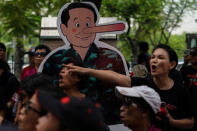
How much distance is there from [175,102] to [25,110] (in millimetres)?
1422

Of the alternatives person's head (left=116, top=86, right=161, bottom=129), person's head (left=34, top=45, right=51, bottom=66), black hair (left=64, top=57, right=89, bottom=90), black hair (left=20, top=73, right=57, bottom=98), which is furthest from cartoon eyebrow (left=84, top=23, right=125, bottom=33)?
person's head (left=116, top=86, right=161, bottom=129)

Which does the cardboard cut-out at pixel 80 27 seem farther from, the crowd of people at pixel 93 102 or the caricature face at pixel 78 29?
the crowd of people at pixel 93 102

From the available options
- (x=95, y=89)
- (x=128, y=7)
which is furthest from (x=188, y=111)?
(x=128, y=7)

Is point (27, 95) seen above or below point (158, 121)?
above

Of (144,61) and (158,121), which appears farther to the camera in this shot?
(144,61)

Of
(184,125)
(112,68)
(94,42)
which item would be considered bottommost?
(184,125)

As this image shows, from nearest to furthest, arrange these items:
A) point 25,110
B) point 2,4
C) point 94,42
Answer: point 25,110
point 94,42
point 2,4

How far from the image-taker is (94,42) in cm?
325

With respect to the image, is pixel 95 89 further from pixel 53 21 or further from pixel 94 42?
pixel 53 21

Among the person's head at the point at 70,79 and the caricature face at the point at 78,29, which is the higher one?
the caricature face at the point at 78,29

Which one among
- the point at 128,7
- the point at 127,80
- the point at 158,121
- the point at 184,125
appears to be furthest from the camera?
the point at 128,7

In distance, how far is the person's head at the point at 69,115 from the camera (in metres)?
1.44

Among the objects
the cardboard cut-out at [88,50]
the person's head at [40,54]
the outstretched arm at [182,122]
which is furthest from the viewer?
the person's head at [40,54]

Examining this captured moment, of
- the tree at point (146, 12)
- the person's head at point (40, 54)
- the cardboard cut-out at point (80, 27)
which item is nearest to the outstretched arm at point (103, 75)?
the cardboard cut-out at point (80, 27)
